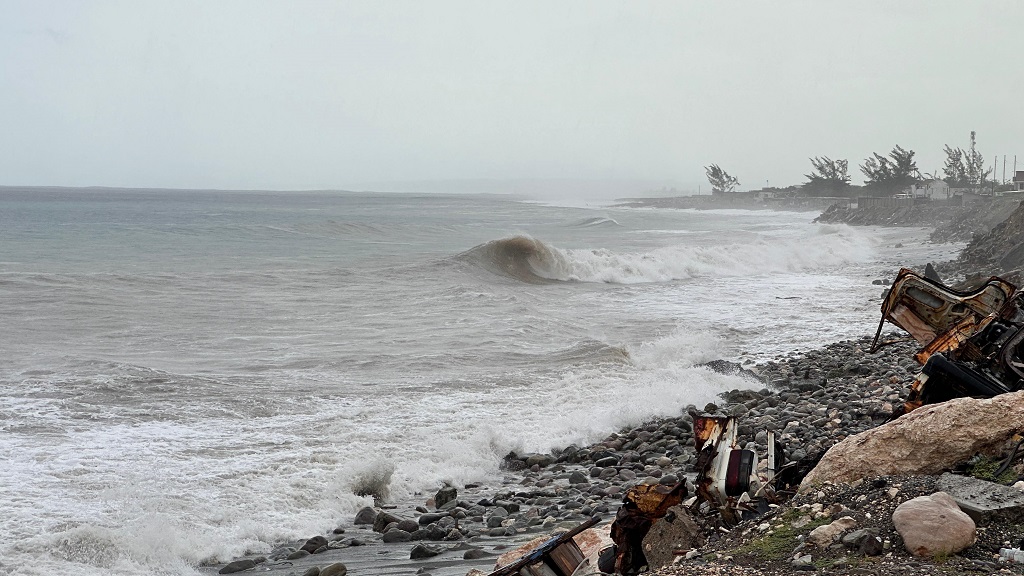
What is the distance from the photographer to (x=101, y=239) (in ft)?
Result: 146

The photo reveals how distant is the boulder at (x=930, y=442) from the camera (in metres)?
4.32

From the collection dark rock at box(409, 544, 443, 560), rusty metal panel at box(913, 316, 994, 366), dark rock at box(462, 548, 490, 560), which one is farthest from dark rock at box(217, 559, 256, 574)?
rusty metal panel at box(913, 316, 994, 366)

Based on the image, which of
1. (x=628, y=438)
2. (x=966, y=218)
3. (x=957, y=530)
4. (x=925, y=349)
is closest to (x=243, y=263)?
(x=628, y=438)

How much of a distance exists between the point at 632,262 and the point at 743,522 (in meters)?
27.2

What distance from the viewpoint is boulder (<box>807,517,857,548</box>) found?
12.3 ft

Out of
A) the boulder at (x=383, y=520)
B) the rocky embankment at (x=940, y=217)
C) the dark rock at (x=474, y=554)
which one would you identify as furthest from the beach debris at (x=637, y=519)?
the rocky embankment at (x=940, y=217)

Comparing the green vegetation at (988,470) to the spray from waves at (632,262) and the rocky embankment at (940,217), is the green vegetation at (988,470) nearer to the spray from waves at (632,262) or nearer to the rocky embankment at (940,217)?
the spray from waves at (632,262)

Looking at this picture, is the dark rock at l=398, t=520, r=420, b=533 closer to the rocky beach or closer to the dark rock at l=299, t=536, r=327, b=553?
the rocky beach

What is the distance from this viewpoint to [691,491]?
5082 millimetres

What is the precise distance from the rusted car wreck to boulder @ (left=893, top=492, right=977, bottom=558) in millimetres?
1924

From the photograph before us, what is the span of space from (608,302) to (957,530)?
19.4 metres

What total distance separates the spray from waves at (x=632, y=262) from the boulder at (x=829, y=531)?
82.3 ft

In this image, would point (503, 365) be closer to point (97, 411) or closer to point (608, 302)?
point (97, 411)

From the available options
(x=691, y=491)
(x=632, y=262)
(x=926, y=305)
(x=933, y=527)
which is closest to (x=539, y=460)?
(x=691, y=491)
